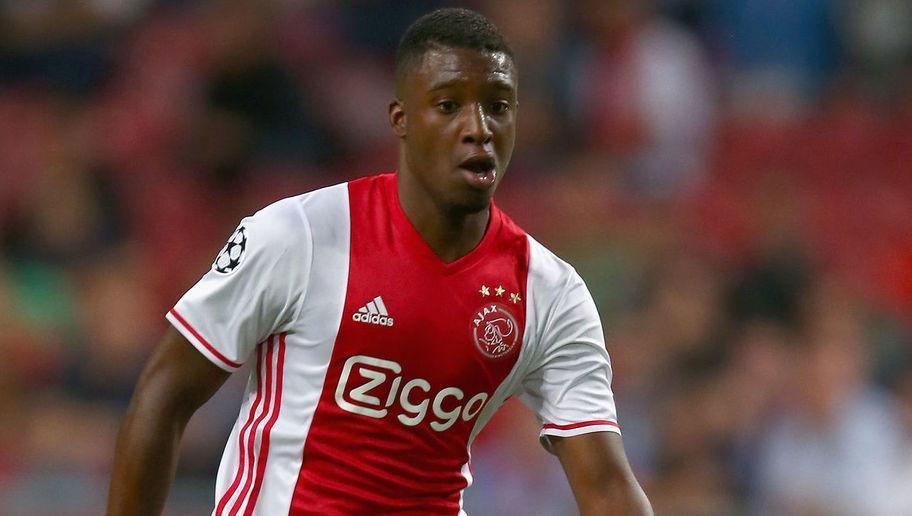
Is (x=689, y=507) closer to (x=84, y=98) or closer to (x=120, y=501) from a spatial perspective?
(x=120, y=501)

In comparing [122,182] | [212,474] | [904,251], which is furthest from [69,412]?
[904,251]

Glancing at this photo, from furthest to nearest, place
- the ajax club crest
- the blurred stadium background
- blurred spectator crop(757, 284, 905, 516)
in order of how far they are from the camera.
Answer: the blurred stadium background, blurred spectator crop(757, 284, 905, 516), the ajax club crest

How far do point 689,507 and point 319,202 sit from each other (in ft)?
8.18

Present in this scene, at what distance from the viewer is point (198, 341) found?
3092mm

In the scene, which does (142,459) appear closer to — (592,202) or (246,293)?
(246,293)

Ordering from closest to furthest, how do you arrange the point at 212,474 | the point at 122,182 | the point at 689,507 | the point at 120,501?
the point at 120,501 → the point at 689,507 → the point at 212,474 → the point at 122,182

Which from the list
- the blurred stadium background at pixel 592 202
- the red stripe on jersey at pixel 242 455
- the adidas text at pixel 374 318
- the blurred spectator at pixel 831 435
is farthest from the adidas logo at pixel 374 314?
the blurred spectator at pixel 831 435

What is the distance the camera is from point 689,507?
17.3 feet

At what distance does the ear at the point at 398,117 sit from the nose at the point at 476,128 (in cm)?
19

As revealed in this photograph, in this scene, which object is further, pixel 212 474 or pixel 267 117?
pixel 267 117

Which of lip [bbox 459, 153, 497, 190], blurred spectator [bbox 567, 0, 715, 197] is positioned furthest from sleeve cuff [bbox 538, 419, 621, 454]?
blurred spectator [bbox 567, 0, 715, 197]

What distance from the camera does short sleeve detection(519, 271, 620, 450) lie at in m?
3.38

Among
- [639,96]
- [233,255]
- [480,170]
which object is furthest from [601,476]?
[639,96]

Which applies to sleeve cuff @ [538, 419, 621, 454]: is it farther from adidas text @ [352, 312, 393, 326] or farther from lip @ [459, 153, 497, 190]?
→ lip @ [459, 153, 497, 190]
